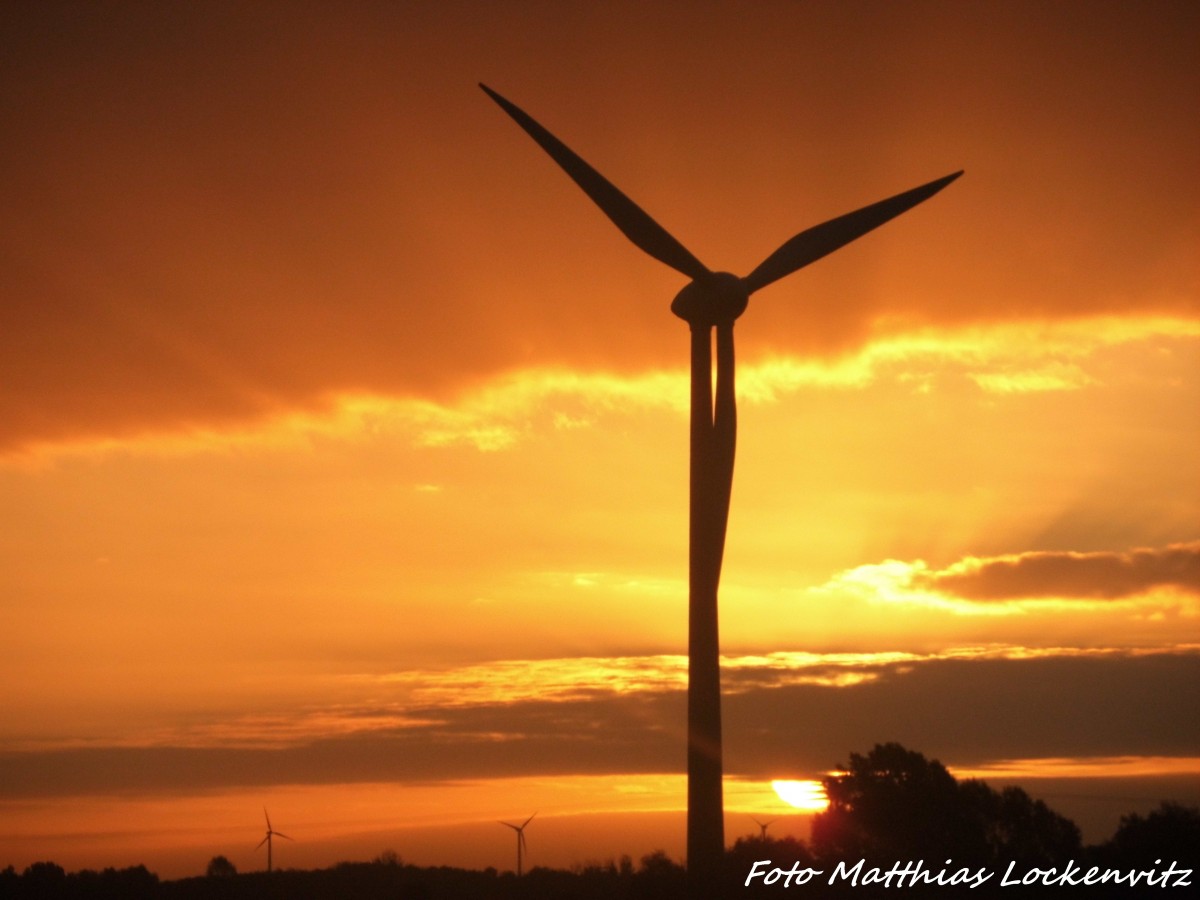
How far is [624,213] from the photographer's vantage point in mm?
45750

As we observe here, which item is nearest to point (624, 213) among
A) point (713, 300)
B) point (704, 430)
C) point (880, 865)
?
point (713, 300)

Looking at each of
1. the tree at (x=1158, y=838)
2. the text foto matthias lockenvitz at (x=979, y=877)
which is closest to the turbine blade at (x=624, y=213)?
the text foto matthias lockenvitz at (x=979, y=877)

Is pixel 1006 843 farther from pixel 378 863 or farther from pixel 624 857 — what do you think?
pixel 378 863

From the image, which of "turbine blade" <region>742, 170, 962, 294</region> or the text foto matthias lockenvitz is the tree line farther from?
"turbine blade" <region>742, 170, 962, 294</region>

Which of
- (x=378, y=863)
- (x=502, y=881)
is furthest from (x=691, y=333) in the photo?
(x=378, y=863)

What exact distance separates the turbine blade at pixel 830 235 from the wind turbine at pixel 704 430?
0.15 feet

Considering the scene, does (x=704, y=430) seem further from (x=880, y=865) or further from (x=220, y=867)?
(x=220, y=867)

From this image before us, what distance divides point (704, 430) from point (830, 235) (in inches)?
399

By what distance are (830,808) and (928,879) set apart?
56.5 feet

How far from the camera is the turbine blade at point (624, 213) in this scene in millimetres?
45375

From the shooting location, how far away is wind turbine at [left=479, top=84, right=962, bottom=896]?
42.0m

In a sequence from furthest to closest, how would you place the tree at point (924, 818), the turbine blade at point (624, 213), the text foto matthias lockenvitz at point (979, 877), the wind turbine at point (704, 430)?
the tree at point (924, 818) < the text foto matthias lockenvitz at point (979, 877) < the turbine blade at point (624, 213) < the wind turbine at point (704, 430)

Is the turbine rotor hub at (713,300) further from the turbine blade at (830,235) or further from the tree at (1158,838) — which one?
the tree at (1158,838)

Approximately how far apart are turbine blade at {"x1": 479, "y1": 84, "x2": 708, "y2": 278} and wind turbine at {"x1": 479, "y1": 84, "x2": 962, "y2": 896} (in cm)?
3
